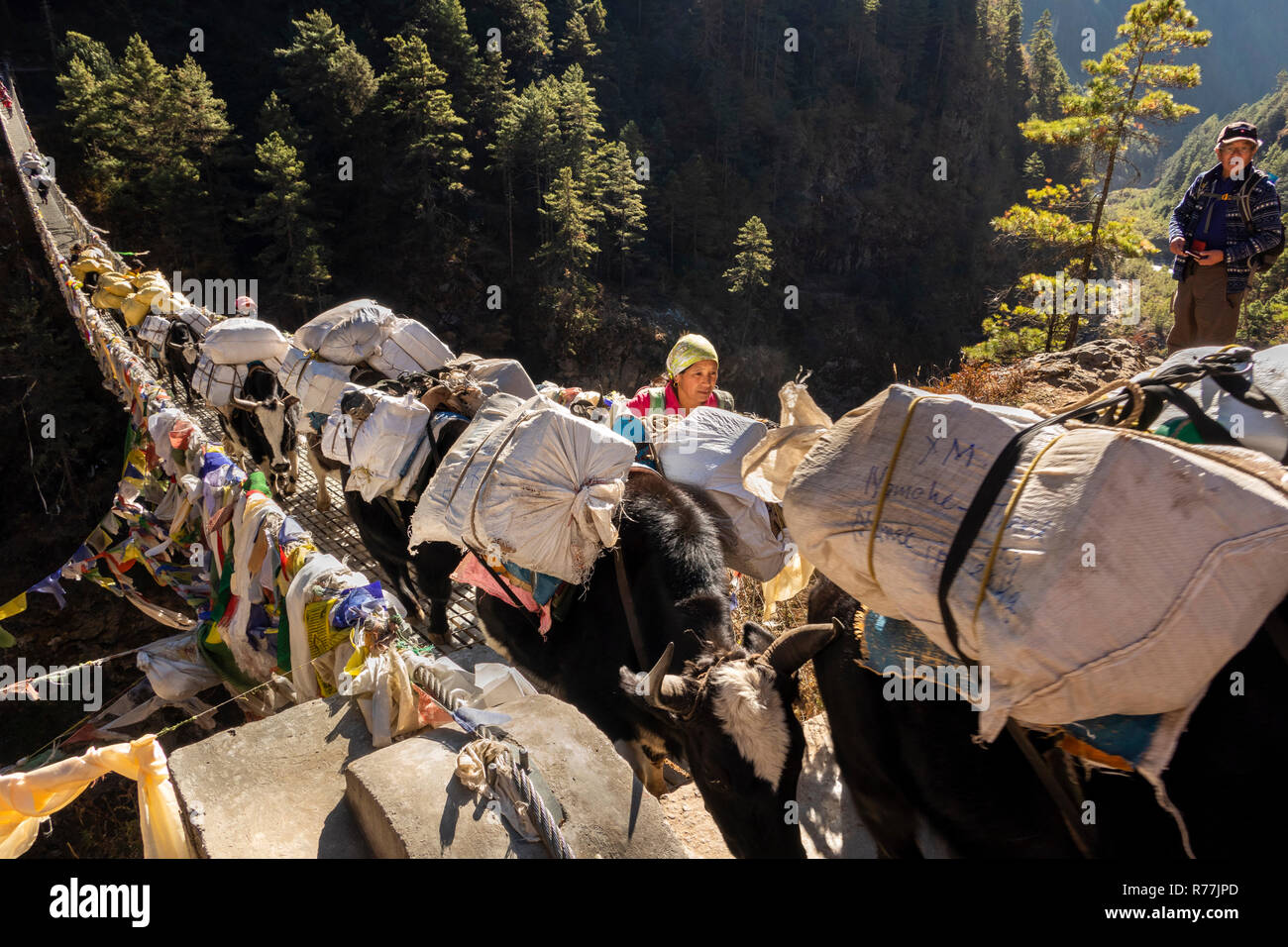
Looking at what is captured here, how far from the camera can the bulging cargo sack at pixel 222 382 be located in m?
8.09

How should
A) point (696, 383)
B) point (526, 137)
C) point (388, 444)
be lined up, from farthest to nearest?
point (526, 137), point (696, 383), point (388, 444)

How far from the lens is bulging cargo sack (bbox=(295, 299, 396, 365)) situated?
6.73 metres

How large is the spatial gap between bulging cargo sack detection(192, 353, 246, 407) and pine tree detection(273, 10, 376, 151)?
27515 millimetres

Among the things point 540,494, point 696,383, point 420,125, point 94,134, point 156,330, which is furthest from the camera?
point 420,125

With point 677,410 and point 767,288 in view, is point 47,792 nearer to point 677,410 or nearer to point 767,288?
point 677,410

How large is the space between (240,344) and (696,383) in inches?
217

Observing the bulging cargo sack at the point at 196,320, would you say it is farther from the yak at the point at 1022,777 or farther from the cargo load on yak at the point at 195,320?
the yak at the point at 1022,777

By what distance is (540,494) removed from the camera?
139 inches

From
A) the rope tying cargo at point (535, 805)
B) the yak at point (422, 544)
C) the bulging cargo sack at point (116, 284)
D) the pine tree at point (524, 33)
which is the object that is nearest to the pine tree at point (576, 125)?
the pine tree at point (524, 33)

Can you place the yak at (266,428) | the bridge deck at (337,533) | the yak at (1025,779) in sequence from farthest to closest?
the yak at (266,428)
the bridge deck at (337,533)
the yak at (1025,779)

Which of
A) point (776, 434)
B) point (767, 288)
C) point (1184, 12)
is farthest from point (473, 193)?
point (776, 434)

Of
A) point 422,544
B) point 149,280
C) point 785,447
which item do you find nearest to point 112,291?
point 149,280

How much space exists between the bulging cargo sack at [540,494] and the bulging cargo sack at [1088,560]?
1.74m

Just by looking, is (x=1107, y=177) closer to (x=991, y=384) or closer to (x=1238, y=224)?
(x=991, y=384)
